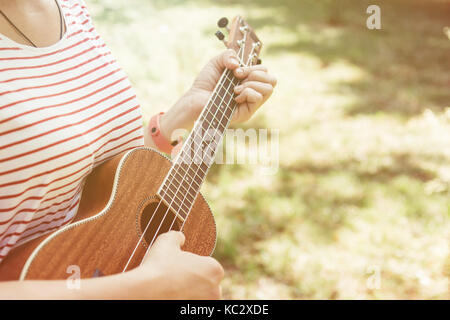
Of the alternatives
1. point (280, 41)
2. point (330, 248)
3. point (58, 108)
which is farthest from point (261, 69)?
point (280, 41)

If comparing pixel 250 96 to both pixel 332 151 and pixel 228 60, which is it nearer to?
pixel 228 60

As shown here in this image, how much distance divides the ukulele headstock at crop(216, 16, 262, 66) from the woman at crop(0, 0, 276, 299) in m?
0.49

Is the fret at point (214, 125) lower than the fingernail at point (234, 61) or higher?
lower

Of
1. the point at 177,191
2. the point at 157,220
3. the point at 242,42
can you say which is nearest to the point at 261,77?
the point at 242,42

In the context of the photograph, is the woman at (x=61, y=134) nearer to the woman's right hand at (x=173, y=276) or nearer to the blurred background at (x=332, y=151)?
the woman's right hand at (x=173, y=276)

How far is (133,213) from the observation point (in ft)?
4.13

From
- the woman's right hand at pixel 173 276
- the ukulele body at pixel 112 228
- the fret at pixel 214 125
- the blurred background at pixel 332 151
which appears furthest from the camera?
the blurred background at pixel 332 151

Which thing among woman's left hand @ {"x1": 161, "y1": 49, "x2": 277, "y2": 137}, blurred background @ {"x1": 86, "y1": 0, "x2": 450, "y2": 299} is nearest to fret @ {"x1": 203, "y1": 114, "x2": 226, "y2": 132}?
woman's left hand @ {"x1": 161, "y1": 49, "x2": 277, "y2": 137}

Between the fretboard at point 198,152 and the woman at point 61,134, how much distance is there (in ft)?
0.53

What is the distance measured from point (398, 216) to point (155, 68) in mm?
3228

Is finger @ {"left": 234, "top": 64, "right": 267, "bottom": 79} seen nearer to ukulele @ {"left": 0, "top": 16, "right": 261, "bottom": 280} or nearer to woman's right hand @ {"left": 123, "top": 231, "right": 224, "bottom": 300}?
ukulele @ {"left": 0, "top": 16, "right": 261, "bottom": 280}

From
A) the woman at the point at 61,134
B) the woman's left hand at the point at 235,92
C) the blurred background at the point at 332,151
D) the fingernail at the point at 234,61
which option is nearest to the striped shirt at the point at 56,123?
the woman at the point at 61,134

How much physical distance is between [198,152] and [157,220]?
0.95 ft

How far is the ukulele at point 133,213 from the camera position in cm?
109
